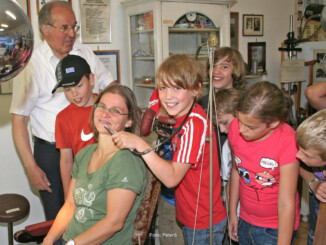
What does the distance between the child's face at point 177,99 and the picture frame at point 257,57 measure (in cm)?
251

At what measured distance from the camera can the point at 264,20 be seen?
386 centimetres

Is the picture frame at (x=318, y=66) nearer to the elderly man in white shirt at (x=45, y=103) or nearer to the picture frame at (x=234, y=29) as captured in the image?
the picture frame at (x=234, y=29)

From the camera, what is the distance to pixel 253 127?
52.1 inches

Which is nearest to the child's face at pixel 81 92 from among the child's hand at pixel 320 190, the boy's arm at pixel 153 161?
the boy's arm at pixel 153 161

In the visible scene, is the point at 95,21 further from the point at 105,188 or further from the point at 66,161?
the point at 105,188

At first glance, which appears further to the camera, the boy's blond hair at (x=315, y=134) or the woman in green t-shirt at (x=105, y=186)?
the woman in green t-shirt at (x=105, y=186)

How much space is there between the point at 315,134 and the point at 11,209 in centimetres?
164

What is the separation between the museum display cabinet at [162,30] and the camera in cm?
273

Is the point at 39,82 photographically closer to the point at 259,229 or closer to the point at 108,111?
the point at 108,111

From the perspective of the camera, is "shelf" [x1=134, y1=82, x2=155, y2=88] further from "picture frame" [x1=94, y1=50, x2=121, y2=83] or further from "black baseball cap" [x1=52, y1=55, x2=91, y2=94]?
"black baseball cap" [x1=52, y1=55, x2=91, y2=94]

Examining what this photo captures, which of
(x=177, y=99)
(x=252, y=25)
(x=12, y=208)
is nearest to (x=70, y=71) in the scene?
(x=177, y=99)

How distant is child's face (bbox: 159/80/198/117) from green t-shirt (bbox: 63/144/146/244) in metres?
0.26

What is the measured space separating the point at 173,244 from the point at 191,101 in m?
0.80

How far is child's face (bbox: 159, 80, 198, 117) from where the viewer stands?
139 centimetres
